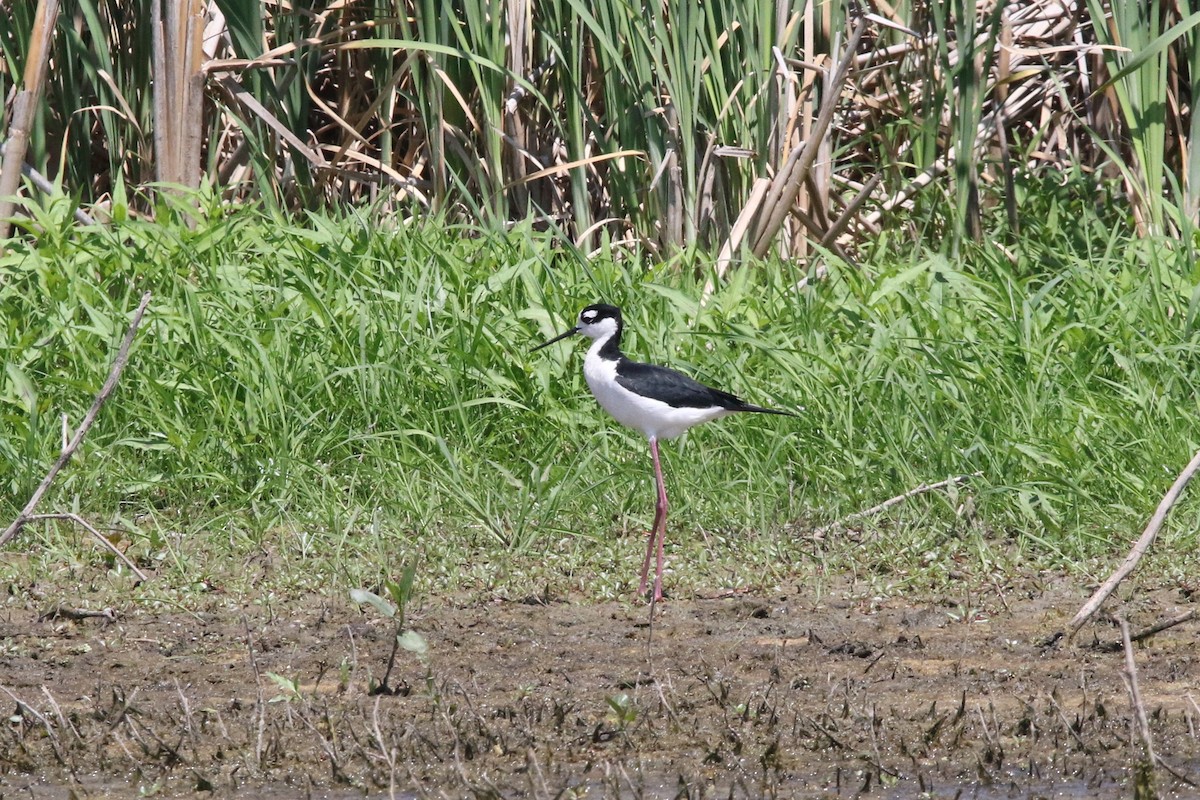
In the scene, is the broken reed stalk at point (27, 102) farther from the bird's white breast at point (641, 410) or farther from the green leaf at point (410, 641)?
the green leaf at point (410, 641)

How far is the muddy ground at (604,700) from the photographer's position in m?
3.34

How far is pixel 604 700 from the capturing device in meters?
3.75

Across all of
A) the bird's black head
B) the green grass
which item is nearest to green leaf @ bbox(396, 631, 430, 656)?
the green grass

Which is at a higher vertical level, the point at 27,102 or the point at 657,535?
the point at 27,102

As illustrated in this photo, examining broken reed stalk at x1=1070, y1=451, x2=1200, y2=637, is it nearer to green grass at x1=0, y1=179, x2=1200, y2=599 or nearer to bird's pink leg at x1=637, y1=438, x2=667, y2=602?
green grass at x1=0, y1=179, x2=1200, y2=599

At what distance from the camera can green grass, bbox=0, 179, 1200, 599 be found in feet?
16.2

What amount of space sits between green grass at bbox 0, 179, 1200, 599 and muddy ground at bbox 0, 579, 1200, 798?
34cm

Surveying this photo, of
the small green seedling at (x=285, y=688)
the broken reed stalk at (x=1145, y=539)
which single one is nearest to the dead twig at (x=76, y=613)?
the small green seedling at (x=285, y=688)

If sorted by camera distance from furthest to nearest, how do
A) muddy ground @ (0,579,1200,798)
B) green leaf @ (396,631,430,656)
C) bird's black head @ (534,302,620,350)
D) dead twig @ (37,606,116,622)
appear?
bird's black head @ (534,302,620,350) < dead twig @ (37,606,116,622) < green leaf @ (396,631,430,656) < muddy ground @ (0,579,1200,798)

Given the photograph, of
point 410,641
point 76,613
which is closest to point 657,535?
point 410,641

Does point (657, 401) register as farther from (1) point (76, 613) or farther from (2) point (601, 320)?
(1) point (76, 613)

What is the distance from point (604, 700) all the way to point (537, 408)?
2049 mm

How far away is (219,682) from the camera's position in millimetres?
3941

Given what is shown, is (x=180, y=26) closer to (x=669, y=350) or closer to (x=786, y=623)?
(x=669, y=350)
